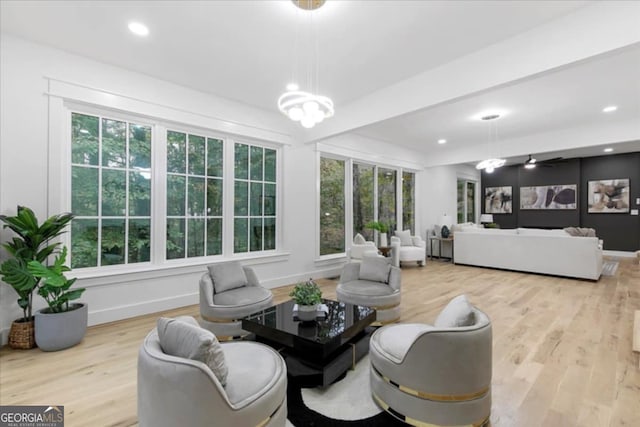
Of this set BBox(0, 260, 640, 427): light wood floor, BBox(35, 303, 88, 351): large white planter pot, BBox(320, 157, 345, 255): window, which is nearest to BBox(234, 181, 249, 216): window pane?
BBox(0, 260, 640, 427): light wood floor

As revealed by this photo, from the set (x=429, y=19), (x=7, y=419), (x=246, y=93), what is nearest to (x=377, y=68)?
(x=429, y=19)

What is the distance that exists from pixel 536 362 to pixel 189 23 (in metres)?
4.38

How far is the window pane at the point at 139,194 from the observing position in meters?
3.77

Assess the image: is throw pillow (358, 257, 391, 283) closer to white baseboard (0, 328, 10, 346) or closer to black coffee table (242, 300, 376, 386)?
black coffee table (242, 300, 376, 386)

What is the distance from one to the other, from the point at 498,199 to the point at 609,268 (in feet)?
13.2

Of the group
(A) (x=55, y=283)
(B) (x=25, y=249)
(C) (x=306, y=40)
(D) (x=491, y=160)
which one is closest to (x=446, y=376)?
(C) (x=306, y=40)

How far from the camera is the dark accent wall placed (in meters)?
8.00

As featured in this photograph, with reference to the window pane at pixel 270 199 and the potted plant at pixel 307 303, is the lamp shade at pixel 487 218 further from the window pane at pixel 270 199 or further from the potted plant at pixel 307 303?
the potted plant at pixel 307 303

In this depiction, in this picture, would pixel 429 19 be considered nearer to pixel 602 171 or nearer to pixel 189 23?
pixel 189 23

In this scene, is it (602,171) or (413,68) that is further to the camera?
(602,171)

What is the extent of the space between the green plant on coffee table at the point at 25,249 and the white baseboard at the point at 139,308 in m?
0.62

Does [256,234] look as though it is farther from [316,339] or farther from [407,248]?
[407,248]

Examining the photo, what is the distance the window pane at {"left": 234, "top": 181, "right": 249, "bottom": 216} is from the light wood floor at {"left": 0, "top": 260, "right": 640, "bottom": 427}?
1.50 meters

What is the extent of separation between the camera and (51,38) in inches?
118
